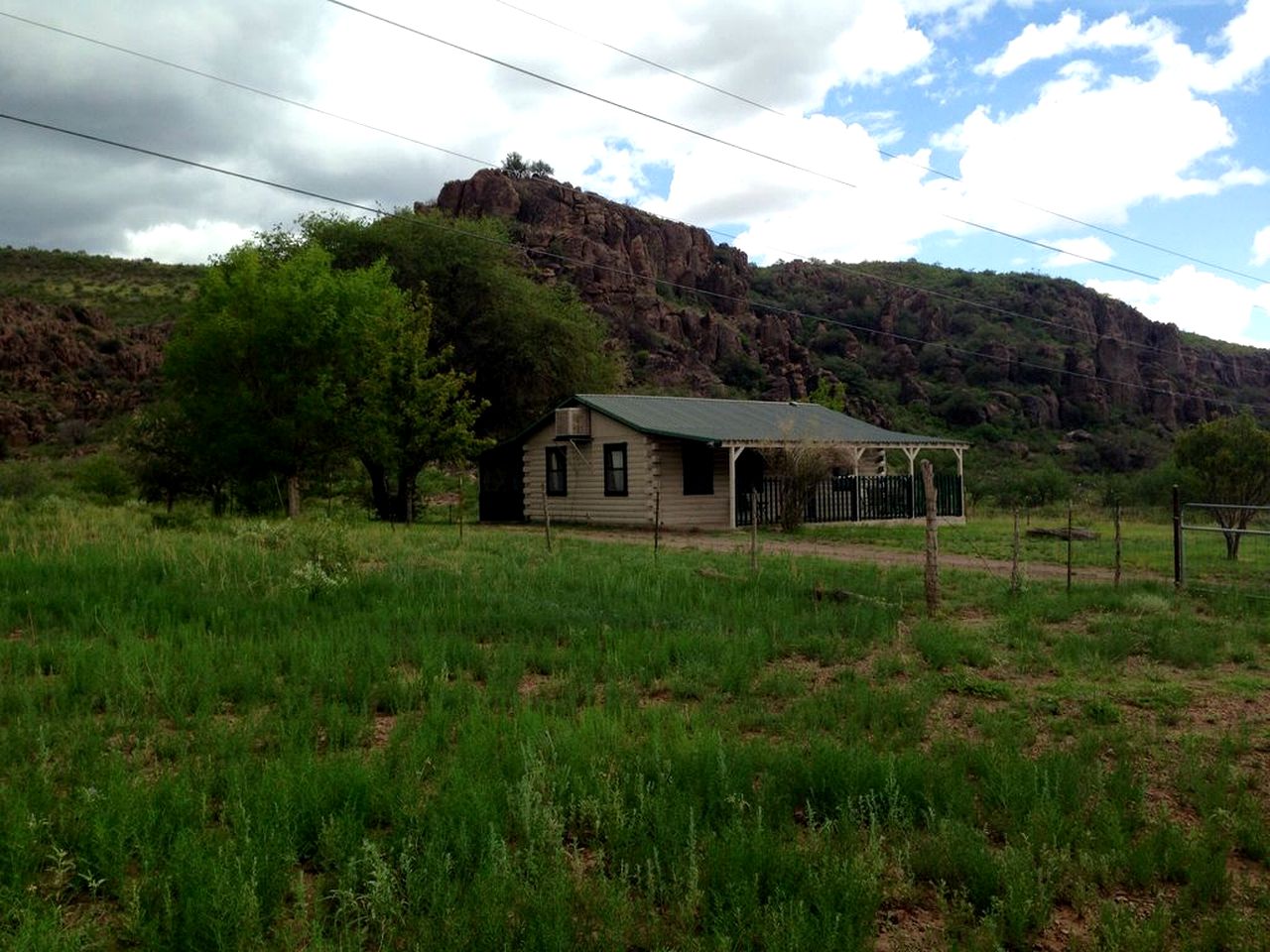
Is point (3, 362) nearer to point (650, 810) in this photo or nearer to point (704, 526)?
point (704, 526)

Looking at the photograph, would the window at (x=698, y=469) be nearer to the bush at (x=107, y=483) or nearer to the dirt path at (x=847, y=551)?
the dirt path at (x=847, y=551)

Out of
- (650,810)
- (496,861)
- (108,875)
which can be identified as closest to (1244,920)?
(650,810)

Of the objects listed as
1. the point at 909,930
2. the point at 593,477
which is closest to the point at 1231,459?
the point at 593,477

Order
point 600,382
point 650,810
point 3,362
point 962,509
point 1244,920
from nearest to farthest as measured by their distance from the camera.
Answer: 1. point 1244,920
2. point 650,810
3. point 962,509
4. point 600,382
5. point 3,362

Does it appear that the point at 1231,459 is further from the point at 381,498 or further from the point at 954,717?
the point at 381,498

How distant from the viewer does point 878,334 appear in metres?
94.9

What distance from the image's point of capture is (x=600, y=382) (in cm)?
4606

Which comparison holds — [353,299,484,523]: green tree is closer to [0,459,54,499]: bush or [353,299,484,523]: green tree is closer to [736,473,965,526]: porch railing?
[736,473,965,526]: porch railing

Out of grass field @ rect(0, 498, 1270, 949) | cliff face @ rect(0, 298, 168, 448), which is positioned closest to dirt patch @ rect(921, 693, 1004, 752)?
grass field @ rect(0, 498, 1270, 949)

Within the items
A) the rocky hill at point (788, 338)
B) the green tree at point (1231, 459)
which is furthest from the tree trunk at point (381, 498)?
the rocky hill at point (788, 338)

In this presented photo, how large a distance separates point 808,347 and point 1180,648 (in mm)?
84793

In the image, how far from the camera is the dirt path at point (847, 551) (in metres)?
15.8

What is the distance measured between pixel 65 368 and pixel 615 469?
148 feet

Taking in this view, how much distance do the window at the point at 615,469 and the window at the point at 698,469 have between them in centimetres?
179
